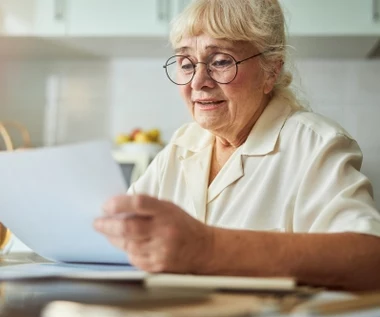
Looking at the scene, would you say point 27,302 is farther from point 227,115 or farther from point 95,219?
point 227,115

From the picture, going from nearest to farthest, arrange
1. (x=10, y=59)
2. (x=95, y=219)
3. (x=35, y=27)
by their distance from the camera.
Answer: (x=95, y=219)
(x=35, y=27)
(x=10, y=59)

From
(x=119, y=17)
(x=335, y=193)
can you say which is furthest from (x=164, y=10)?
(x=335, y=193)

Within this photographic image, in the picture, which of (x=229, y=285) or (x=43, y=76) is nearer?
(x=229, y=285)

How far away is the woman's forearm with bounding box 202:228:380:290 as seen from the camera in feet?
2.52

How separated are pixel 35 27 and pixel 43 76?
44 cm

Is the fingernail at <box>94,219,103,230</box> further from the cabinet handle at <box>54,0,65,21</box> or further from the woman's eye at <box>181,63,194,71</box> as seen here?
the cabinet handle at <box>54,0,65,21</box>

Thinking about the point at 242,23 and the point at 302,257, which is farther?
the point at 242,23

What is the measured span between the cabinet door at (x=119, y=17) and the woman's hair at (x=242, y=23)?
180cm

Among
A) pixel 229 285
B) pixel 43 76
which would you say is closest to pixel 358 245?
pixel 229 285

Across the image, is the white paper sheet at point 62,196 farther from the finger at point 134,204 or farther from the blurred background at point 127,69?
the blurred background at point 127,69

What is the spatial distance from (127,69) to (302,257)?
2.75 m

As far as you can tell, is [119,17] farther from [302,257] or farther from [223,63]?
[302,257]

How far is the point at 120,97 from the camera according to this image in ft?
11.3

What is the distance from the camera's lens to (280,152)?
1.21 m
